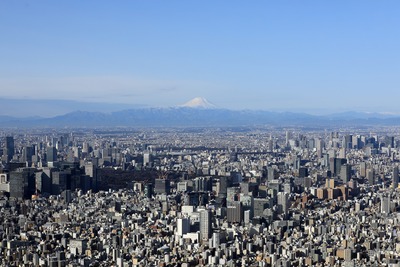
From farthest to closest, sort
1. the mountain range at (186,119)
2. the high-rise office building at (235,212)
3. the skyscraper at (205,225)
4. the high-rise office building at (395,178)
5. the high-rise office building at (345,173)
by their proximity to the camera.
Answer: the mountain range at (186,119), the high-rise office building at (345,173), the high-rise office building at (395,178), the high-rise office building at (235,212), the skyscraper at (205,225)

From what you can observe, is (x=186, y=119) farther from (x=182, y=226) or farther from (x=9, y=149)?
(x=182, y=226)

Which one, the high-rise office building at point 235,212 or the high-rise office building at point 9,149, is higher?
the high-rise office building at point 9,149

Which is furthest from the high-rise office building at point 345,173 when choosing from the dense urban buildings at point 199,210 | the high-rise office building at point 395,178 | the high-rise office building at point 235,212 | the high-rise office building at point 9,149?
the high-rise office building at point 9,149

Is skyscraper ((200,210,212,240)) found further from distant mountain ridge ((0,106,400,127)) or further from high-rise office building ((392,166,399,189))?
distant mountain ridge ((0,106,400,127))

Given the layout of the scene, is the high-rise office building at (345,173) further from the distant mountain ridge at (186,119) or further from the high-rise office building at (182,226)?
the distant mountain ridge at (186,119)

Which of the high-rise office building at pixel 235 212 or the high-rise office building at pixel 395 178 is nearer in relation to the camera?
the high-rise office building at pixel 235 212

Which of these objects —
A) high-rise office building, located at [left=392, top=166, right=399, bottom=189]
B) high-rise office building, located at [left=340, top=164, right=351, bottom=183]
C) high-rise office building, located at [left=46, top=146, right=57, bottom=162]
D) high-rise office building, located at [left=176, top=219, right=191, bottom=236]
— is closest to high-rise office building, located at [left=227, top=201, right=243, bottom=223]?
high-rise office building, located at [left=176, top=219, right=191, bottom=236]

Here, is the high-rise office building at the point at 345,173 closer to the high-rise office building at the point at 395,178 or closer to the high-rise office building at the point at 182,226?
the high-rise office building at the point at 395,178

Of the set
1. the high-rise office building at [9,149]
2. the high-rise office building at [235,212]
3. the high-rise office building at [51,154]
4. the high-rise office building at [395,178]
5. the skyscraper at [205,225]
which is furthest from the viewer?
the high-rise office building at [9,149]

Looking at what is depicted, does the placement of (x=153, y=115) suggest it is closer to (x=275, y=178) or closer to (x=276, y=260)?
(x=275, y=178)
